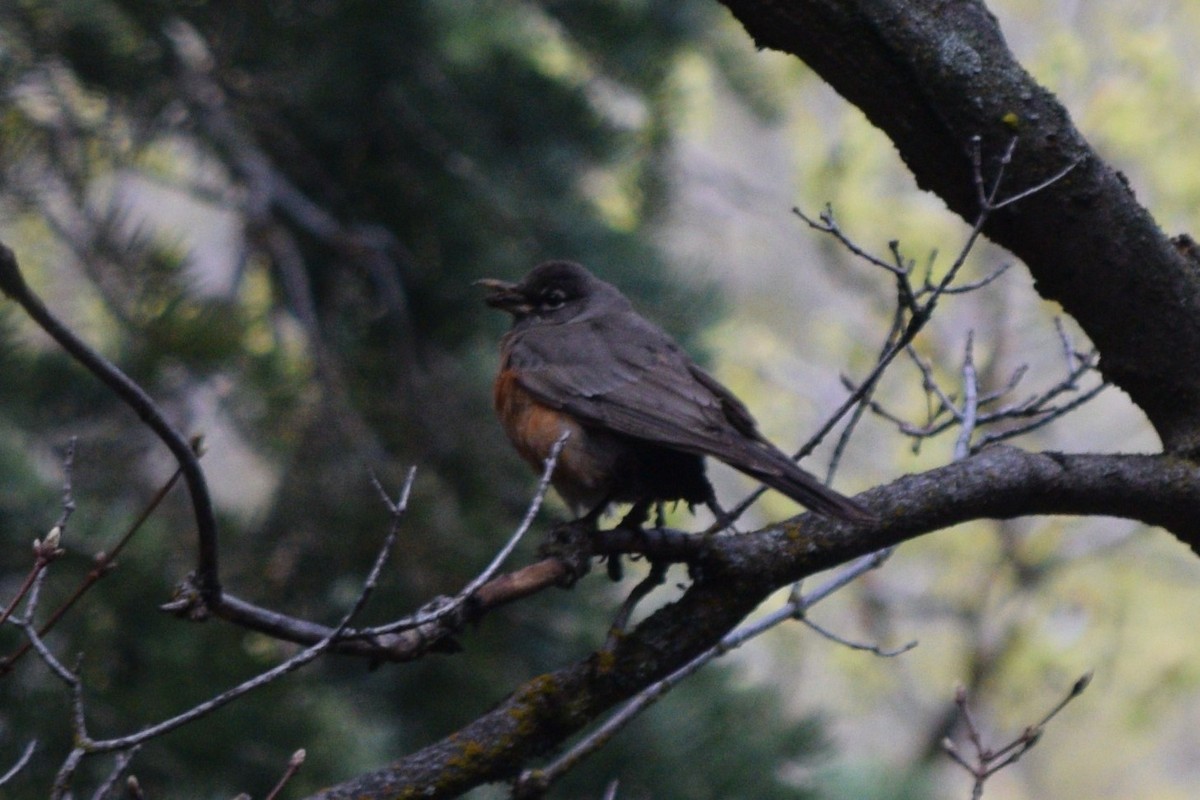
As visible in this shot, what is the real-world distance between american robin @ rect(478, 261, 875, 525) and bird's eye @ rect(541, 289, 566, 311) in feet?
0.58

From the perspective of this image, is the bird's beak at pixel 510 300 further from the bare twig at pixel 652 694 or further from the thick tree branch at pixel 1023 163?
the thick tree branch at pixel 1023 163

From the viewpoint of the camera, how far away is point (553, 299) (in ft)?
13.5

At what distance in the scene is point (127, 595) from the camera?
3.71 meters

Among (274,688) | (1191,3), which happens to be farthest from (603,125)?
(1191,3)

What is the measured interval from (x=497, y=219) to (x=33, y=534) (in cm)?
181

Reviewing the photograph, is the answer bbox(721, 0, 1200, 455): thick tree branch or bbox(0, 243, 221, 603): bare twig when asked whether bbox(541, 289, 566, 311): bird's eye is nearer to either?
bbox(721, 0, 1200, 455): thick tree branch

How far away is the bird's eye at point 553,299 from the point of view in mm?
4125

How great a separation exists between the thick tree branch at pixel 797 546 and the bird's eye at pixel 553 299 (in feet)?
5.89

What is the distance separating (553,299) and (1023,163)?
77.9 inches

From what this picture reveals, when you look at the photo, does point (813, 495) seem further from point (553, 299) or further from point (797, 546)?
point (553, 299)

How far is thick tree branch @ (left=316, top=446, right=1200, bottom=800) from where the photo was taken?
2.13 metres

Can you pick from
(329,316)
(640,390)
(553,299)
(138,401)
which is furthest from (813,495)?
(329,316)

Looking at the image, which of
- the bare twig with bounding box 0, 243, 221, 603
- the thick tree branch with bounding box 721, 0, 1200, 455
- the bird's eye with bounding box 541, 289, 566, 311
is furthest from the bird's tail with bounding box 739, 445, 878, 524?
the bird's eye with bounding box 541, 289, 566, 311

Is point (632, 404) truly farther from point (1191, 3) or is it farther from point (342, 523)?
point (1191, 3)
